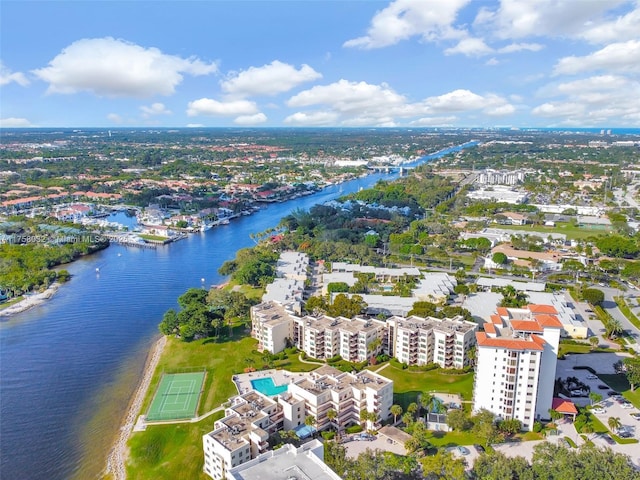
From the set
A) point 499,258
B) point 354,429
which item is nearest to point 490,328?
point 354,429

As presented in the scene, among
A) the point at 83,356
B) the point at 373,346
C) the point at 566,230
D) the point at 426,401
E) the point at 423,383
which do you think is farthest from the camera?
the point at 566,230

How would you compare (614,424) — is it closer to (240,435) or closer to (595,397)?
(595,397)

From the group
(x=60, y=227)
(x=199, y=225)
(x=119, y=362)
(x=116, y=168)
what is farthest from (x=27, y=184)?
(x=119, y=362)

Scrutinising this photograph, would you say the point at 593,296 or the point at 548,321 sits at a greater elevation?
the point at 548,321

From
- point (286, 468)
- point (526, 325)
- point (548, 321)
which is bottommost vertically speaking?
point (286, 468)

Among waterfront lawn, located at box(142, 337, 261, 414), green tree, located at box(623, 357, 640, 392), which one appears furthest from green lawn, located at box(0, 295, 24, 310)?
green tree, located at box(623, 357, 640, 392)

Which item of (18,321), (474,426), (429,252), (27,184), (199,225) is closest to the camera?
(474,426)

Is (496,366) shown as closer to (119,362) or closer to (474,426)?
(474,426)
